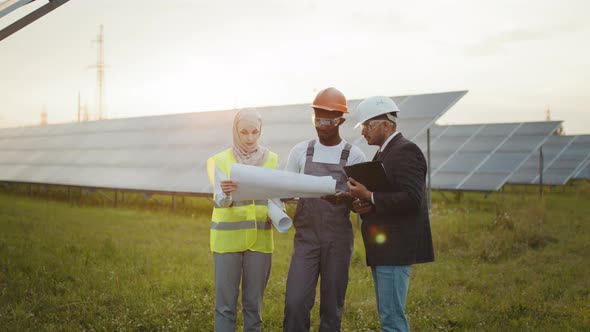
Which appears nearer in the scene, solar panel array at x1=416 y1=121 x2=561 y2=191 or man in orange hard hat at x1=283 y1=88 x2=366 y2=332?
man in orange hard hat at x1=283 y1=88 x2=366 y2=332

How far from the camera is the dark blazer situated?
133 inches

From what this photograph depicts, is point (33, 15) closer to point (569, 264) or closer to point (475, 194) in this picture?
point (569, 264)

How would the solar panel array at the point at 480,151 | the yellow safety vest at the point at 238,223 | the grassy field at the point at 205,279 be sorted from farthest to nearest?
the solar panel array at the point at 480,151 → the grassy field at the point at 205,279 → the yellow safety vest at the point at 238,223

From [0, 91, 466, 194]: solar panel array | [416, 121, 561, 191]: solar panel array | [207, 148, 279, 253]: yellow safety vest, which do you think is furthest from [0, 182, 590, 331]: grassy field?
[416, 121, 561, 191]: solar panel array

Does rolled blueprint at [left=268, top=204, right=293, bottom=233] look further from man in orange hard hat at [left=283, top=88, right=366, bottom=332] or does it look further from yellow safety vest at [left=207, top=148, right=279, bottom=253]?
yellow safety vest at [left=207, top=148, right=279, bottom=253]

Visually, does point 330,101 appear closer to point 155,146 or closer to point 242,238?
point 242,238

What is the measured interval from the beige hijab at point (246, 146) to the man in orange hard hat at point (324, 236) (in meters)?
0.33

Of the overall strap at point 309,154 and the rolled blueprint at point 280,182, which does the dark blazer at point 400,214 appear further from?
the overall strap at point 309,154

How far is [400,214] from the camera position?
3463mm

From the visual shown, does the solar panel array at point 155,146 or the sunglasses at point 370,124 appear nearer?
the sunglasses at point 370,124

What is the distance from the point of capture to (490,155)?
2130 centimetres

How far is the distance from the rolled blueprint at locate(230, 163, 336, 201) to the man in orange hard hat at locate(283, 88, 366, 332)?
0.30 m

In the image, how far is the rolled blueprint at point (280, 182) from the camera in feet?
10.9

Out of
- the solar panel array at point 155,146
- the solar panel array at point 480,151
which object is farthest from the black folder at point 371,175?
the solar panel array at point 480,151
